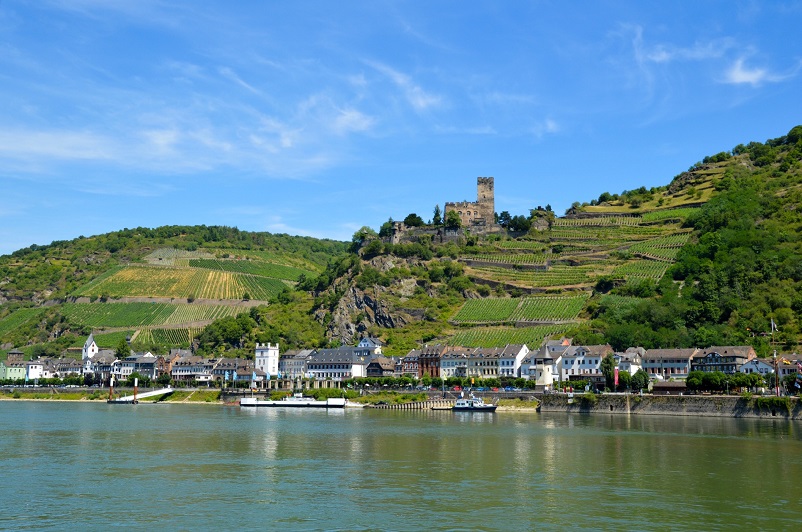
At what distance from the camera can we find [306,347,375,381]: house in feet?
378

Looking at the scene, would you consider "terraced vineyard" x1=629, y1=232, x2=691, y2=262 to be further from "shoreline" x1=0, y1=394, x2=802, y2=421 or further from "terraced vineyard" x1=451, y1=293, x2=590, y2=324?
"shoreline" x1=0, y1=394, x2=802, y2=421

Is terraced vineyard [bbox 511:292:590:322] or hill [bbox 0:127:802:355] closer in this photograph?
hill [bbox 0:127:802:355]

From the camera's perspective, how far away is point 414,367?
360ft

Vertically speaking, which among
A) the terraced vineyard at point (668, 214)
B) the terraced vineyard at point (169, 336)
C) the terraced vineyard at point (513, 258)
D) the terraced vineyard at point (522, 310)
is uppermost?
the terraced vineyard at point (668, 214)

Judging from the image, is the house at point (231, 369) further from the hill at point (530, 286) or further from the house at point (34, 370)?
the house at point (34, 370)

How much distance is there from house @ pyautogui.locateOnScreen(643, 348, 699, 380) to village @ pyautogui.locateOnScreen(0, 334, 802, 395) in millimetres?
103

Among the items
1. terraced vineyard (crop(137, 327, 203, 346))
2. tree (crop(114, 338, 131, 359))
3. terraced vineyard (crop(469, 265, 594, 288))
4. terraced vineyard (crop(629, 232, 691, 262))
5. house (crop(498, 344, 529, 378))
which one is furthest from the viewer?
terraced vineyard (crop(137, 327, 203, 346))

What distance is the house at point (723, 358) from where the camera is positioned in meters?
84.3

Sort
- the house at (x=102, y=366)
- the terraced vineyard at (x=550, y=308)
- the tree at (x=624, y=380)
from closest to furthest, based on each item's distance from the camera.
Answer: the tree at (x=624, y=380) → the terraced vineyard at (x=550, y=308) → the house at (x=102, y=366)

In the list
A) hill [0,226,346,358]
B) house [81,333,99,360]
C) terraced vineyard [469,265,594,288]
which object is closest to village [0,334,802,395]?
house [81,333,99,360]

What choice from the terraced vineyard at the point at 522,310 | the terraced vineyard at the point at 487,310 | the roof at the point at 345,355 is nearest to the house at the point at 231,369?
the roof at the point at 345,355

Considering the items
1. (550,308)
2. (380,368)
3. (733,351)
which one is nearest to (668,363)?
(733,351)

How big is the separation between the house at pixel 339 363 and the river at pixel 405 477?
47.7m

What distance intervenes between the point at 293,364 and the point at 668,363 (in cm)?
5353
